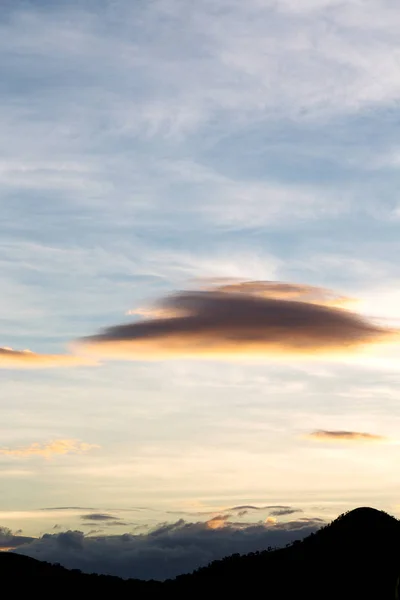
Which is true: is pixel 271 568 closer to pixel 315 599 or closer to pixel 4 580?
pixel 315 599

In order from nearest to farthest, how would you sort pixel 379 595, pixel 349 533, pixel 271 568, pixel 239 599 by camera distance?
pixel 379 595 → pixel 239 599 → pixel 271 568 → pixel 349 533

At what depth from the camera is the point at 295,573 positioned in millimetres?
154375

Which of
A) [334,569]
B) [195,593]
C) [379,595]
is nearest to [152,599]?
[195,593]

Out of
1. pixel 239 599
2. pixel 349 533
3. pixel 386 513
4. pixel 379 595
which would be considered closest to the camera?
pixel 379 595

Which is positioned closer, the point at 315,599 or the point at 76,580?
the point at 315,599

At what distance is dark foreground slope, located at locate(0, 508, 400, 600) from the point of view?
146 meters

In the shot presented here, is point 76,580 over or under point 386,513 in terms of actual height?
under

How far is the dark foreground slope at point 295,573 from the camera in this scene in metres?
146

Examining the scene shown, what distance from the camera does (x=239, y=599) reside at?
149m

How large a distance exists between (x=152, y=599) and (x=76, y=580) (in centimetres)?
1478

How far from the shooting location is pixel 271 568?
15925 centimetres

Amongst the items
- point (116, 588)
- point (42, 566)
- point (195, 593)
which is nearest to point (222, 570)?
point (195, 593)

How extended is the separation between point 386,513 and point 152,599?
170 feet

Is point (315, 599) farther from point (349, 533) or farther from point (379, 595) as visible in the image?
point (349, 533)
